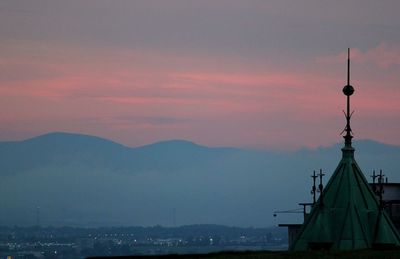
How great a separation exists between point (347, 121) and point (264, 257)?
1143 cm

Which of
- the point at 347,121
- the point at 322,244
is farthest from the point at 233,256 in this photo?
the point at 347,121

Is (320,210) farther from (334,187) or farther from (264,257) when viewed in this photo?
(264,257)

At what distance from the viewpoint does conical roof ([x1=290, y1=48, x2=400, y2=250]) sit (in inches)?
2307

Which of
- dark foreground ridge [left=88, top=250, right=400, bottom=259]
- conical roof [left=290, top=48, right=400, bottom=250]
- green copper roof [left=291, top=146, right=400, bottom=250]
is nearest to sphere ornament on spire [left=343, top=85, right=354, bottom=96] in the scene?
conical roof [left=290, top=48, right=400, bottom=250]

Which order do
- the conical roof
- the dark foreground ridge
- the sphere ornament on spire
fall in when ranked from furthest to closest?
the sphere ornament on spire, the conical roof, the dark foreground ridge

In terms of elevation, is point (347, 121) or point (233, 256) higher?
point (347, 121)

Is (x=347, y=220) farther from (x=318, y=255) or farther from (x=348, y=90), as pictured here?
(x=348, y=90)

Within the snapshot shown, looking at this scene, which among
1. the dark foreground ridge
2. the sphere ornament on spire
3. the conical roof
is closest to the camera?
the dark foreground ridge

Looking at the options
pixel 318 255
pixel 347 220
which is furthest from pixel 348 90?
pixel 318 255

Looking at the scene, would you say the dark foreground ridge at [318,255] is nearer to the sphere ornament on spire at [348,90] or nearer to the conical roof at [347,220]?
the conical roof at [347,220]

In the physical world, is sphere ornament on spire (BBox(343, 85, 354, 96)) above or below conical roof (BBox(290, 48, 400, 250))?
above

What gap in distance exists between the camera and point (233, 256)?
55000 mm

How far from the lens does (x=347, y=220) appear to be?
58906mm

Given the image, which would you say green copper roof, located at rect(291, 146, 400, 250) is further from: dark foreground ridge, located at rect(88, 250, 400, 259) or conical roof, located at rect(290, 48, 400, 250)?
dark foreground ridge, located at rect(88, 250, 400, 259)
